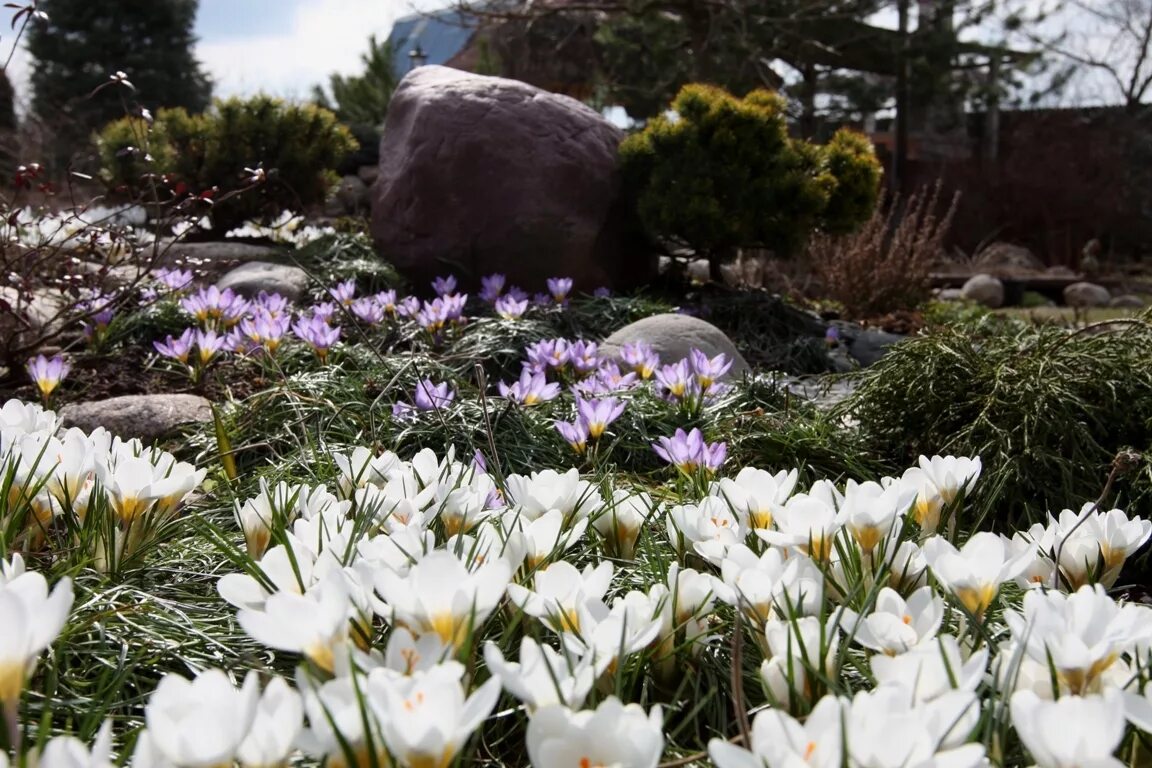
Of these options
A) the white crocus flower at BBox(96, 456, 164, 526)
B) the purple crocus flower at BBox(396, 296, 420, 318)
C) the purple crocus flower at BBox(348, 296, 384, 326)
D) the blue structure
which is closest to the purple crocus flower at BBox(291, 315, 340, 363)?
the purple crocus flower at BBox(348, 296, 384, 326)

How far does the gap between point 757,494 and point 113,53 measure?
26695 millimetres

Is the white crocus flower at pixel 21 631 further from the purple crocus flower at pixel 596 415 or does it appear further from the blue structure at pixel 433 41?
the blue structure at pixel 433 41

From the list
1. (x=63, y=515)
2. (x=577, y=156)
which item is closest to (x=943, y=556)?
(x=63, y=515)

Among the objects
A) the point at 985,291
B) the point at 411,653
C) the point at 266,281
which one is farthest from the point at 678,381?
the point at 985,291

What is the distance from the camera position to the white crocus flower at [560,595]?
1.02 metres

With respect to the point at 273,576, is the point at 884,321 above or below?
above

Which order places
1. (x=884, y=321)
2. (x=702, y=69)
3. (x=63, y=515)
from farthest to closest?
(x=702, y=69) < (x=884, y=321) < (x=63, y=515)

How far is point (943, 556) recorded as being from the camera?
1085mm

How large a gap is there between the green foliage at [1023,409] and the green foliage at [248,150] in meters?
6.35

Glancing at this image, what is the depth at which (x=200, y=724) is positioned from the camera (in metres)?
0.71

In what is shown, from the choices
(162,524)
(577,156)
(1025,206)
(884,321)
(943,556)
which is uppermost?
(1025,206)

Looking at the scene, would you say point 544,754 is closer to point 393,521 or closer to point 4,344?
point 393,521

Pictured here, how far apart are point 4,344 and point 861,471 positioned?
3561 mm

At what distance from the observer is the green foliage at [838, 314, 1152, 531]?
2.58 metres
